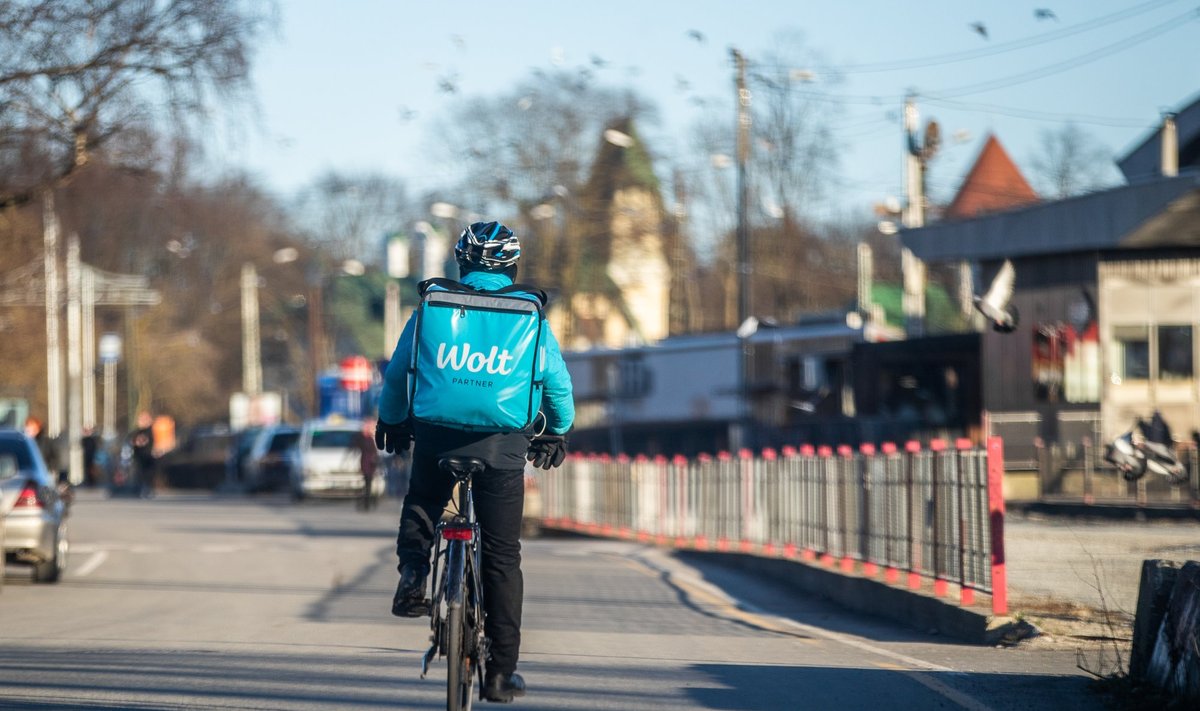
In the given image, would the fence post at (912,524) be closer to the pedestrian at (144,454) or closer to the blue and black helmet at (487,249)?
the blue and black helmet at (487,249)

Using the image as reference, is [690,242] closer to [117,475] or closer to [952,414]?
[117,475]

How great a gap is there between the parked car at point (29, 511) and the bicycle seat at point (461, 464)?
9884mm

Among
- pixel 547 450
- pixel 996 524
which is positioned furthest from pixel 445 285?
pixel 996 524

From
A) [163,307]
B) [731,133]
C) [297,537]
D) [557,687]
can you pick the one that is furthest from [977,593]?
[163,307]

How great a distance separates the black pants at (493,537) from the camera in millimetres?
6586

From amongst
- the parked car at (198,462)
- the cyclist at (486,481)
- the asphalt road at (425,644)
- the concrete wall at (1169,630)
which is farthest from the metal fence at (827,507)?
the parked car at (198,462)

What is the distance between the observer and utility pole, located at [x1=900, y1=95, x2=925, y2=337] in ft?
135

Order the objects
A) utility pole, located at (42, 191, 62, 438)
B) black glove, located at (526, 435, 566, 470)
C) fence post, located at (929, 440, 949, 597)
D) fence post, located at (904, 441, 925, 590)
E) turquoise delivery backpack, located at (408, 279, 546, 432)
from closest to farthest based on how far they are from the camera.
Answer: turquoise delivery backpack, located at (408, 279, 546, 432) < black glove, located at (526, 435, 566, 470) < fence post, located at (929, 440, 949, 597) < fence post, located at (904, 441, 925, 590) < utility pole, located at (42, 191, 62, 438)

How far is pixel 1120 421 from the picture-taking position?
102 ft

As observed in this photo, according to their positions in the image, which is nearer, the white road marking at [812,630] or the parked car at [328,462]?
the white road marking at [812,630]

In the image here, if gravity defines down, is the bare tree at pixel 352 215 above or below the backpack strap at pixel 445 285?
above

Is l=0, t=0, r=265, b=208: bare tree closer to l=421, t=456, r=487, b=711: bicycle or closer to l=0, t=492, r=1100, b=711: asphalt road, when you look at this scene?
l=0, t=492, r=1100, b=711: asphalt road

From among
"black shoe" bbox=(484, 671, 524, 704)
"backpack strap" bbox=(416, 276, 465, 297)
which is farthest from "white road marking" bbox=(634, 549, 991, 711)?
"backpack strap" bbox=(416, 276, 465, 297)

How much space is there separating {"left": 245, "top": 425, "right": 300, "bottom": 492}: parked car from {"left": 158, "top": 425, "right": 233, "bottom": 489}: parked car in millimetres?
8445
